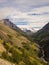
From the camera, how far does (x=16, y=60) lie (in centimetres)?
14512

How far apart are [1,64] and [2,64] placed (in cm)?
39

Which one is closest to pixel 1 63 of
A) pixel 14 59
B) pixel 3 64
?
pixel 3 64

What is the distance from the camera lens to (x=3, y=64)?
79.5m

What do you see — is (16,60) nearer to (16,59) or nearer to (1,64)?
(16,59)

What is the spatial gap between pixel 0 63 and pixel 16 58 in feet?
224

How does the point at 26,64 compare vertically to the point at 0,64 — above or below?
below

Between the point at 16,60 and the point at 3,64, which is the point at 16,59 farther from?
the point at 3,64

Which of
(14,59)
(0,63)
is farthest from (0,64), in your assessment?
(14,59)

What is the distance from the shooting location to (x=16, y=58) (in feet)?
480

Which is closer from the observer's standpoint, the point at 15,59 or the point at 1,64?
the point at 1,64

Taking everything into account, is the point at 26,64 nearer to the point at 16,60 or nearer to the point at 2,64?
the point at 16,60

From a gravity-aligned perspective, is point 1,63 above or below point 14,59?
above

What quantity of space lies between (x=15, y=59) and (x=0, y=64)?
67.5m

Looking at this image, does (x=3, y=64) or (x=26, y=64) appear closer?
(x=3, y=64)
